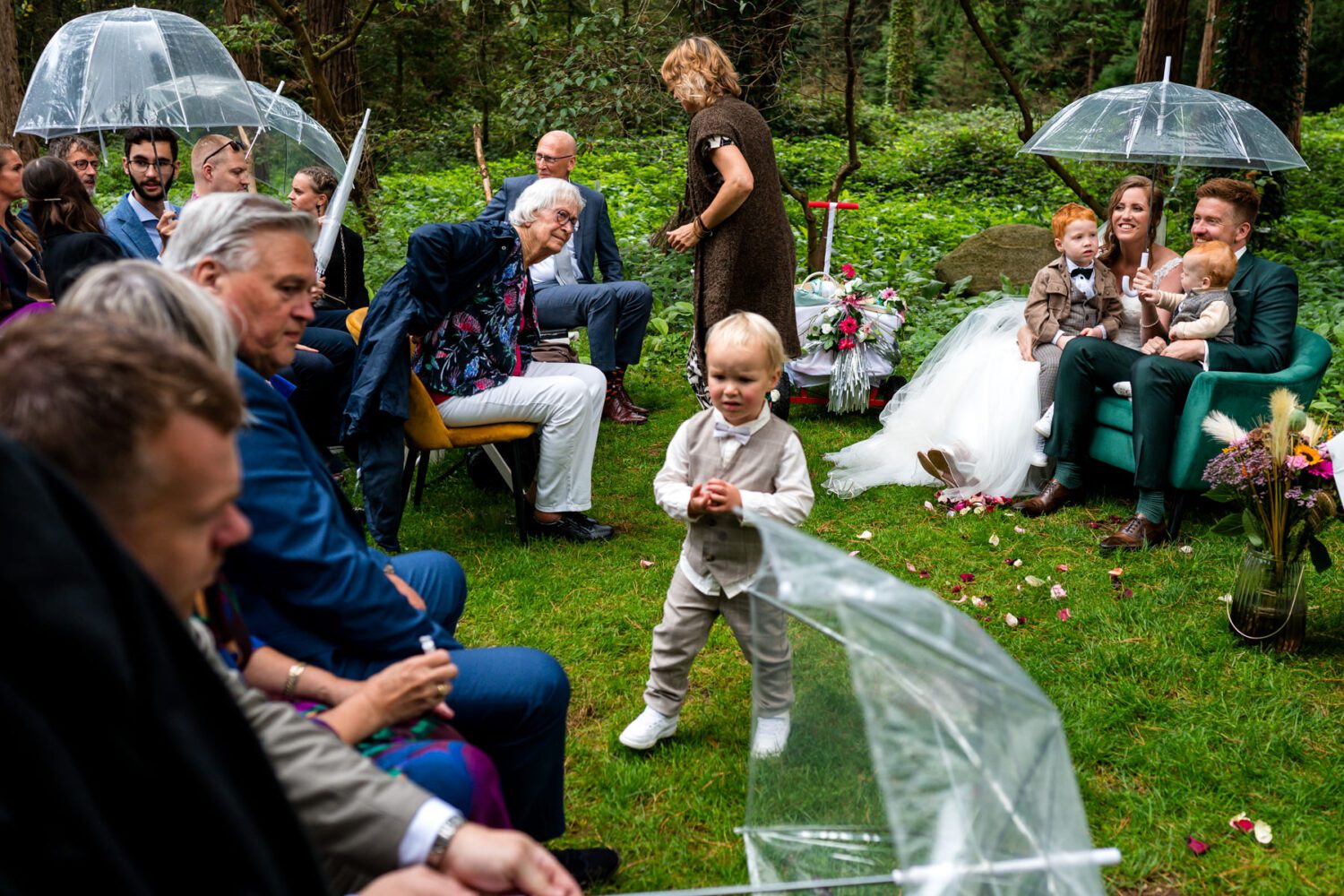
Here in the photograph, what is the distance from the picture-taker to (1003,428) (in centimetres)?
546

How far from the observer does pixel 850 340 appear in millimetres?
6582

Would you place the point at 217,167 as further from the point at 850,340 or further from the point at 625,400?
the point at 850,340

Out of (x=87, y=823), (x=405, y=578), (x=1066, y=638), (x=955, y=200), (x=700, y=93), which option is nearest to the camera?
(x=87, y=823)

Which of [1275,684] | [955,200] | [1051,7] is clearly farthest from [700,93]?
[1051,7]

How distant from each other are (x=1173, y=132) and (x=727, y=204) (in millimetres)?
2541

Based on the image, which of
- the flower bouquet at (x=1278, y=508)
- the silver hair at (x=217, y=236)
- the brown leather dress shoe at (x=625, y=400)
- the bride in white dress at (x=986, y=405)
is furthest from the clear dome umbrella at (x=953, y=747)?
the brown leather dress shoe at (x=625, y=400)

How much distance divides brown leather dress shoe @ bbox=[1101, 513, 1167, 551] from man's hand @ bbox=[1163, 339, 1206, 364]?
2.46 ft

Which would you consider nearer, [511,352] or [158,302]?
[158,302]

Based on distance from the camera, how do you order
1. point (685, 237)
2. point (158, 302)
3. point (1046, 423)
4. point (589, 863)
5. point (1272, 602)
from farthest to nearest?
point (1046, 423)
point (685, 237)
point (1272, 602)
point (589, 863)
point (158, 302)

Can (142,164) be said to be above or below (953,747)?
above

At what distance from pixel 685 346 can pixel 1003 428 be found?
3.20 metres

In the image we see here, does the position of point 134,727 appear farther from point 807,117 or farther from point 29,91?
point 807,117

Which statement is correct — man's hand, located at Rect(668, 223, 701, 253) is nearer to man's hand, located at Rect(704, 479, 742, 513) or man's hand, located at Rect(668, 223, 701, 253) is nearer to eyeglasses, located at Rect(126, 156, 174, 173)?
man's hand, located at Rect(704, 479, 742, 513)

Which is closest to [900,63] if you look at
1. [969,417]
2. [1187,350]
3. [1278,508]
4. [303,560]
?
[969,417]
